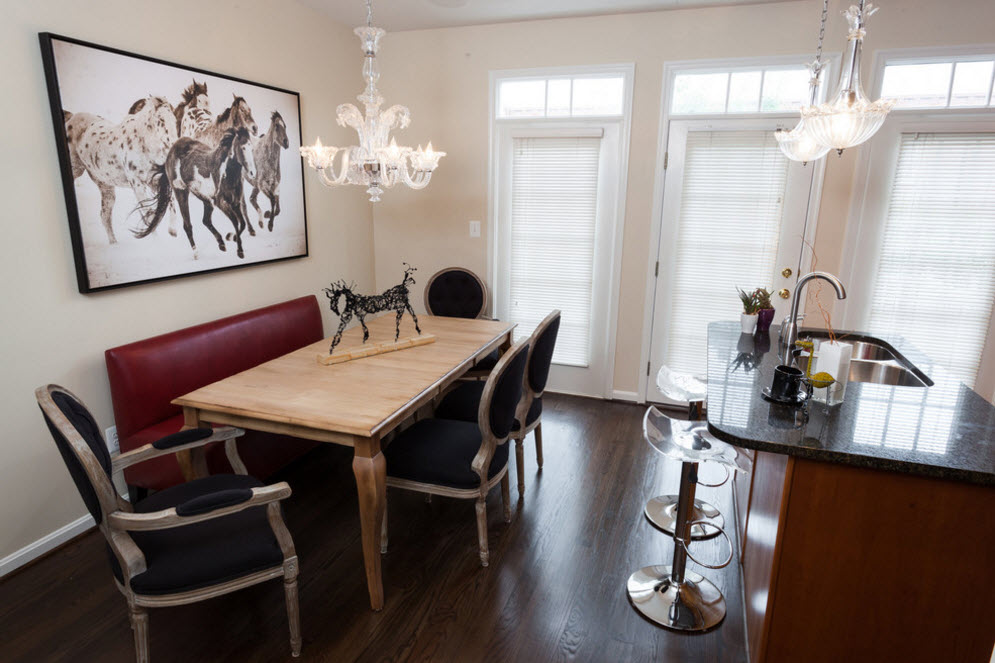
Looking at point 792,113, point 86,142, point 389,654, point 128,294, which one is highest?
point 792,113

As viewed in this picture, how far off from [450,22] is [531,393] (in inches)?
109

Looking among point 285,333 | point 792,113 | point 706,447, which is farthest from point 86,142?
point 792,113

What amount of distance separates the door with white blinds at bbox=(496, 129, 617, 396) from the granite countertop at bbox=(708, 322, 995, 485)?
6.54 ft

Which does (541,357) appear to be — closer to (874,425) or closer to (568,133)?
(874,425)

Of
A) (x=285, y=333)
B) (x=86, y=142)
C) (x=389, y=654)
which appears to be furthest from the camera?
(x=285, y=333)

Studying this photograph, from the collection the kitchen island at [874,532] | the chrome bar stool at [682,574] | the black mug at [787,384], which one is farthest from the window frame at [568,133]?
the kitchen island at [874,532]

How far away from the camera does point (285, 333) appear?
10.9 feet

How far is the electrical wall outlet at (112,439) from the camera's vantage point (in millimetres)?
2535

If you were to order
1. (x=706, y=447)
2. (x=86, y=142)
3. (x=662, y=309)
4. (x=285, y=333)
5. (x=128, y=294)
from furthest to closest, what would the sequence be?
(x=662, y=309) < (x=285, y=333) < (x=128, y=294) < (x=86, y=142) < (x=706, y=447)

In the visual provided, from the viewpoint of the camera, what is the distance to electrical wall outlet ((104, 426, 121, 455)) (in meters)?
2.54

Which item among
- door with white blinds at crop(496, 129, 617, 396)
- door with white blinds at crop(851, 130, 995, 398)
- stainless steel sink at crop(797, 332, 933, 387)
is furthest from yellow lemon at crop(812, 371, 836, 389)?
door with white blinds at crop(496, 129, 617, 396)

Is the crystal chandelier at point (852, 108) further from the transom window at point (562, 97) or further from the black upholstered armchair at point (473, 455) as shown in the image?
the transom window at point (562, 97)

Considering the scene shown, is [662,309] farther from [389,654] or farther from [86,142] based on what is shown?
Result: [86,142]

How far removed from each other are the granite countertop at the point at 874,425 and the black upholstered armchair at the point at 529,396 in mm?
769
